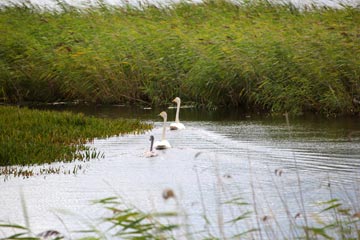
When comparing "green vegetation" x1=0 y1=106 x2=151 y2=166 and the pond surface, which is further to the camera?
"green vegetation" x1=0 y1=106 x2=151 y2=166

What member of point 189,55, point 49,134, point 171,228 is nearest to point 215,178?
point 49,134

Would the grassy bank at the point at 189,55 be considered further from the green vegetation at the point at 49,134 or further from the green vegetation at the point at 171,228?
the green vegetation at the point at 171,228

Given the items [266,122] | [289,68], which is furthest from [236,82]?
[266,122]

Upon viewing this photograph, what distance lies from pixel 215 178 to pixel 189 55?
35.7 ft

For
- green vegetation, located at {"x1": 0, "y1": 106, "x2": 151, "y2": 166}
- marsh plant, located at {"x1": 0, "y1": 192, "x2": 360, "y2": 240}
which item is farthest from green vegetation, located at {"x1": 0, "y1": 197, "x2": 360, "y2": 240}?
green vegetation, located at {"x1": 0, "y1": 106, "x2": 151, "y2": 166}

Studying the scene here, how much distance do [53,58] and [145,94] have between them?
2.69 meters

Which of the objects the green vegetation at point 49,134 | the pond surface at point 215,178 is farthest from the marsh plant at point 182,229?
the green vegetation at point 49,134

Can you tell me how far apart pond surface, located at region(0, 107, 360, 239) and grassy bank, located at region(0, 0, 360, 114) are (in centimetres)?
154

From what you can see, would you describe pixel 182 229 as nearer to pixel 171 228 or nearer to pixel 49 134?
pixel 171 228

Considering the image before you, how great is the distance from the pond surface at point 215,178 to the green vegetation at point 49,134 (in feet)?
1.36

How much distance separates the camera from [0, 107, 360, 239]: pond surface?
9195 mm

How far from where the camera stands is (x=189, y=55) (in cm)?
2233

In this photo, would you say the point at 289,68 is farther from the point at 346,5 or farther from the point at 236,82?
the point at 346,5

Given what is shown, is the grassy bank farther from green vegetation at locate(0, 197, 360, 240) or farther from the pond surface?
Answer: green vegetation at locate(0, 197, 360, 240)
